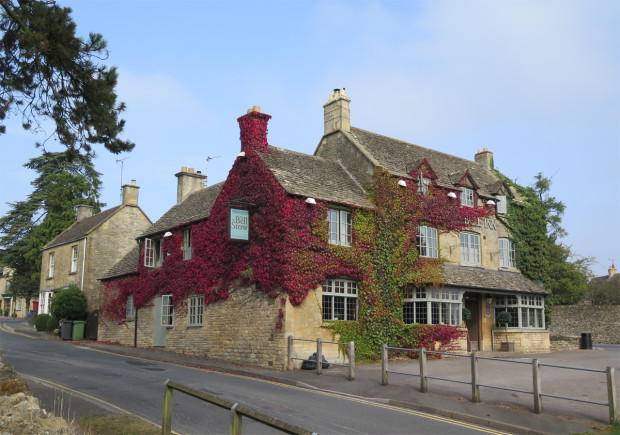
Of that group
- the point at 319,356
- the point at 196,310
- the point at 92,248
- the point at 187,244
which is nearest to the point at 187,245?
the point at 187,244

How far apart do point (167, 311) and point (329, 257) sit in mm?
9898

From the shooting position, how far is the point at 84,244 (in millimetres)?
38156

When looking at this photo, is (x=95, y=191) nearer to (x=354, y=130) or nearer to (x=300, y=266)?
(x=354, y=130)

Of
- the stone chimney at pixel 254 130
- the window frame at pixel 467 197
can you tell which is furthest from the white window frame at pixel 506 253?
the stone chimney at pixel 254 130

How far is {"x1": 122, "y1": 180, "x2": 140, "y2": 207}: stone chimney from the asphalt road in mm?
22101

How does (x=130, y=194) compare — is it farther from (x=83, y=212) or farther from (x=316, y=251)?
(x=316, y=251)

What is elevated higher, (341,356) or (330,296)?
(330,296)

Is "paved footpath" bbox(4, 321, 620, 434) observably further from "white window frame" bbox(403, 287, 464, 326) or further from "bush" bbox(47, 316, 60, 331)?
"bush" bbox(47, 316, 60, 331)

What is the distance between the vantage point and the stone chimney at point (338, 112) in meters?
27.9

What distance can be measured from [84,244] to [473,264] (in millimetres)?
25327

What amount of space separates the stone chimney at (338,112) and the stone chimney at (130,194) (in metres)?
17.9

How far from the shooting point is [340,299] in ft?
73.7

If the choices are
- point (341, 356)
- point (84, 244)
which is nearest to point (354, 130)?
point (341, 356)

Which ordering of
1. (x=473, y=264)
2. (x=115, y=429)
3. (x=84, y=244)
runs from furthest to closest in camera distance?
(x=84, y=244)
(x=473, y=264)
(x=115, y=429)
